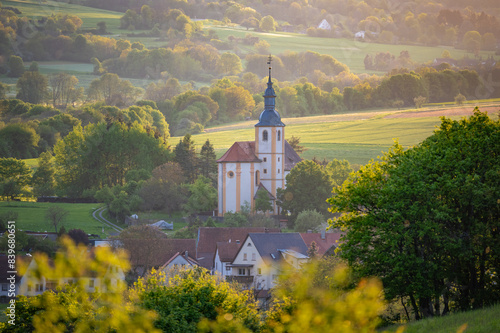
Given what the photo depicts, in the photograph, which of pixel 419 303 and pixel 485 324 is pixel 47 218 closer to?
pixel 419 303

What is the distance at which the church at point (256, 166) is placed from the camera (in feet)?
265

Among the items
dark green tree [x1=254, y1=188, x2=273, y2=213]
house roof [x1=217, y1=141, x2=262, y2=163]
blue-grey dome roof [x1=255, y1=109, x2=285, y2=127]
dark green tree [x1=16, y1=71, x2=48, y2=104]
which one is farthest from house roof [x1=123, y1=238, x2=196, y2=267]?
dark green tree [x1=16, y1=71, x2=48, y2=104]

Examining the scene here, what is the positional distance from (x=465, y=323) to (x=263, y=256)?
115 ft

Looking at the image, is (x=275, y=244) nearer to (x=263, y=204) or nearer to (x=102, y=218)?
(x=263, y=204)

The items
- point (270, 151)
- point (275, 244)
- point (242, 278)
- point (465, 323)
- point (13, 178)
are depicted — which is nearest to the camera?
point (465, 323)

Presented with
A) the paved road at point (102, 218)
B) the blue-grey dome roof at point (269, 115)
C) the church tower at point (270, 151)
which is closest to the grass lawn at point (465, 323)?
the paved road at point (102, 218)

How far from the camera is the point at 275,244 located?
185 ft

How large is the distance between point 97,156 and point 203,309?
243ft

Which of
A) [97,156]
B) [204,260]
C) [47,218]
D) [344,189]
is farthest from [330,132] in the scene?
[344,189]

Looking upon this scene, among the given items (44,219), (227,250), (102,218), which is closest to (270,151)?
(102,218)

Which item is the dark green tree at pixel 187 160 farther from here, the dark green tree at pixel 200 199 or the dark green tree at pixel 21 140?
the dark green tree at pixel 21 140

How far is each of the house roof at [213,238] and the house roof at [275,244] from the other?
3.83 m

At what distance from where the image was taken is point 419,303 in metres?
28.3

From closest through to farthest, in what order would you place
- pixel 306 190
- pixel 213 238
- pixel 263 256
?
1. pixel 263 256
2. pixel 213 238
3. pixel 306 190
